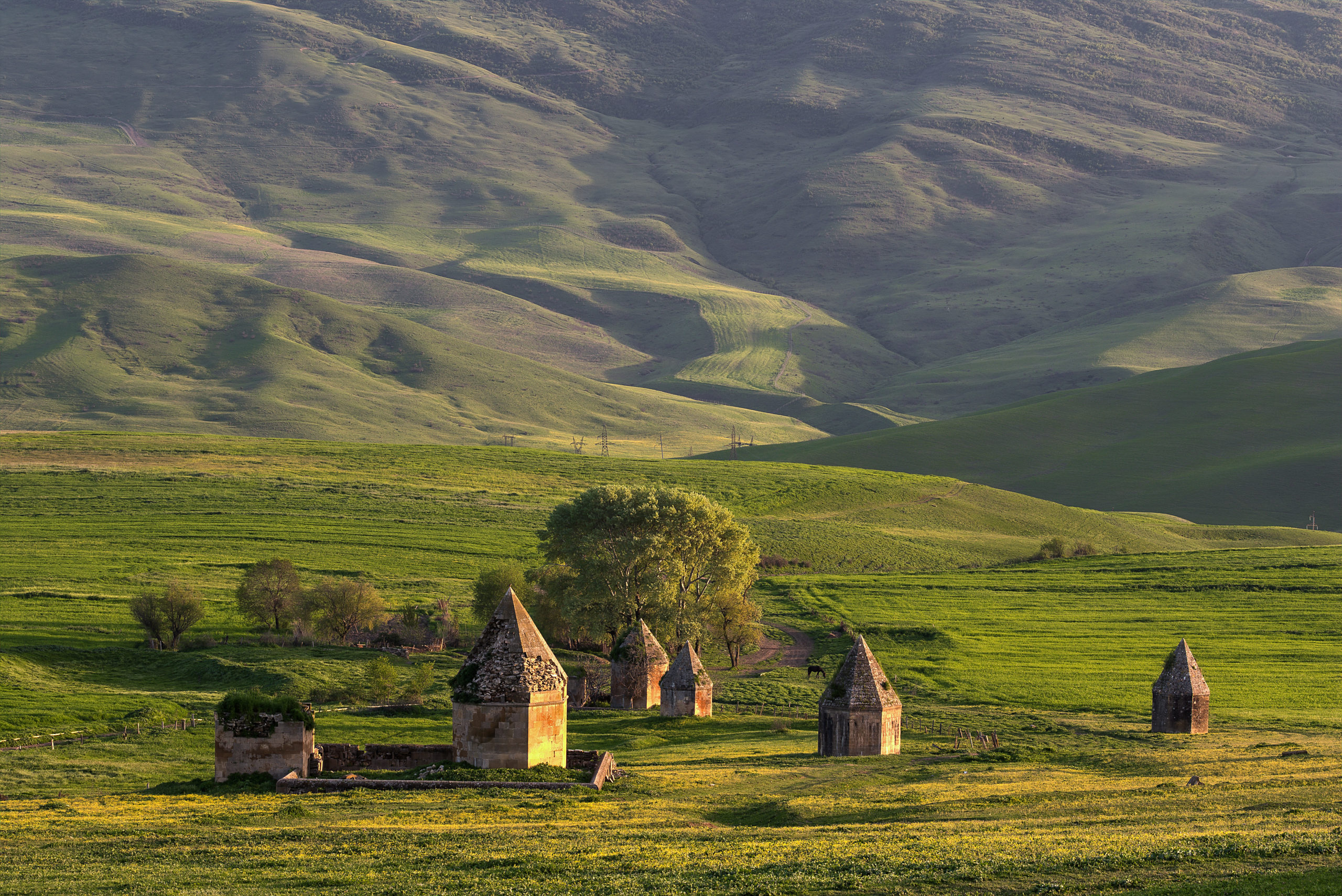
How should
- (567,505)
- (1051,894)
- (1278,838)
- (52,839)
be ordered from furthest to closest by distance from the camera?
(567,505), (52,839), (1278,838), (1051,894)

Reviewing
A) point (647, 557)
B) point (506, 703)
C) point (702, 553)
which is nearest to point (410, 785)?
point (506, 703)

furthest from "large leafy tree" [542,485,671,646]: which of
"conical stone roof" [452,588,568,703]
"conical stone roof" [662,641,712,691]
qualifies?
"conical stone roof" [452,588,568,703]

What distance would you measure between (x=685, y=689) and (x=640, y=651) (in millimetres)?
6021

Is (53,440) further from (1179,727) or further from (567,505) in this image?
(1179,727)

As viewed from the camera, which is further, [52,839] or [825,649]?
[825,649]

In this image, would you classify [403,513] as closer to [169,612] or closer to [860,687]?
[169,612]

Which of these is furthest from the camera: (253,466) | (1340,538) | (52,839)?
(1340,538)

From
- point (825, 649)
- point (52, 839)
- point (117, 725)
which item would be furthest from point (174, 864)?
point (825, 649)

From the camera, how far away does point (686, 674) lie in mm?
62531

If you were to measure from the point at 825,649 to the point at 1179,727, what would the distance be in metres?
29.3

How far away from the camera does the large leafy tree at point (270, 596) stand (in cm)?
8106

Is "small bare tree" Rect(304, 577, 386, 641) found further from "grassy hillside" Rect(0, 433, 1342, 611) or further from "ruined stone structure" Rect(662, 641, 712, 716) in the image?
"ruined stone structure" Rect(662, 641, 712, 716)

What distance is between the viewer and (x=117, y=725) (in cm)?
5438

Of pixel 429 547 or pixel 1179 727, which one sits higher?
pixel 429 547
